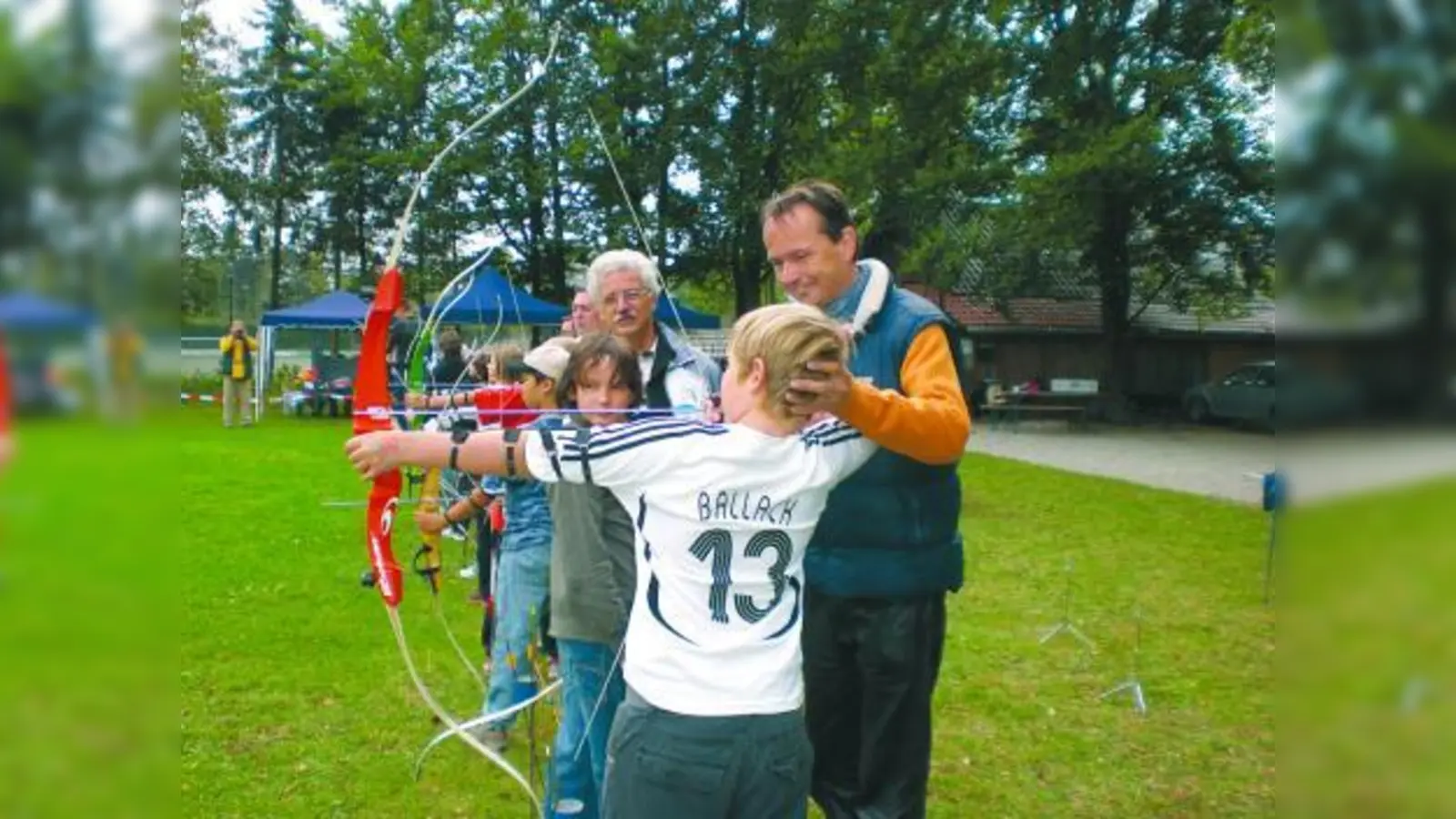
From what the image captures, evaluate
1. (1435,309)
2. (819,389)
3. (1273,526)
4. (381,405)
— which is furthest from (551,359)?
(1273,526)

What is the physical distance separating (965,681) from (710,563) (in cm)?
293

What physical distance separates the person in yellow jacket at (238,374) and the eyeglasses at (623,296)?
31.5ft

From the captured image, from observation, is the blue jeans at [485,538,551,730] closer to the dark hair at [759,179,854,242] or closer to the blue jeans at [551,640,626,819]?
the blue jeans at [551,640,626,819]

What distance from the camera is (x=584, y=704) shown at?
2.45 metres

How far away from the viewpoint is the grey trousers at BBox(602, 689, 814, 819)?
1.59 m

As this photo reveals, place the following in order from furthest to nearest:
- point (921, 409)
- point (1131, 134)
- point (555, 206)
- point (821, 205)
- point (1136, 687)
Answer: point (555, 206)
point (1131, 134)
point (1136, 687)
point (821, 205)
point (921, 409)

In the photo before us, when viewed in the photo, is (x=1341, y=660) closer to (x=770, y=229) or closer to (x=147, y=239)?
(x=147, y=239)

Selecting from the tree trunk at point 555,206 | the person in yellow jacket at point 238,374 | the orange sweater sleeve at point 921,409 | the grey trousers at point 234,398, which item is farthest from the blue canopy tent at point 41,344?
the tree trunk at point 555,206

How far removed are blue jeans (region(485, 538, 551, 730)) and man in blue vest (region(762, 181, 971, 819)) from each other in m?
1.01

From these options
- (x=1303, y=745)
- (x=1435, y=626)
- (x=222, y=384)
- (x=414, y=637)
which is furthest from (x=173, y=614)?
(x=222, y=384)

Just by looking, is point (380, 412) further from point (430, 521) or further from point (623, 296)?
point (430, 521)

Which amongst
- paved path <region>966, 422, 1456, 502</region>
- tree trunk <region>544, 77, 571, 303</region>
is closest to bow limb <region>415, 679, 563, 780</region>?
paved path <region>966, 422, 1456, 502</region>

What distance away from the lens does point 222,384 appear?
44.3 feet

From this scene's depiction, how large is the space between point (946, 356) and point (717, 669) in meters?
0.67
